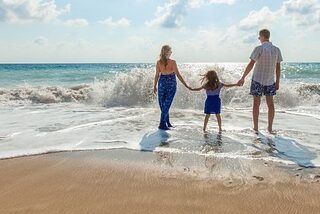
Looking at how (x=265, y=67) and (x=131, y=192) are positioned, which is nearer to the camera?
(x=131, y=192)

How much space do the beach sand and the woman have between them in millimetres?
2908

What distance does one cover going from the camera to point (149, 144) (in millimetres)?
6496

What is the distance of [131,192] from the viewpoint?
417cm

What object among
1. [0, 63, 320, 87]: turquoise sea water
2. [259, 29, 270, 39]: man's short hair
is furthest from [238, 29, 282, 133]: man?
[0, 63, 320, 87]: turquoise sea water

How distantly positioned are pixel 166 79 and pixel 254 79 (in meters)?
1.74

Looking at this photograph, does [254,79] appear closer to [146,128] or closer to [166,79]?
[166,79]

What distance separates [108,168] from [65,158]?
0.84 meters

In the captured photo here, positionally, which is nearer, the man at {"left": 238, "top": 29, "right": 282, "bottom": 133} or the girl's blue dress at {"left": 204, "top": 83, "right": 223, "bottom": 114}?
the man at {"left": 238, "top": 29, "right": 282, "bottom": 133}

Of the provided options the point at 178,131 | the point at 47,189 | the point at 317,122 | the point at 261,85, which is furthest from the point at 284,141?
the point at 47,189

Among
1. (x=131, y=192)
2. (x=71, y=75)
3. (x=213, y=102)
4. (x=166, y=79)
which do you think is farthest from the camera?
(x=71, y=75)

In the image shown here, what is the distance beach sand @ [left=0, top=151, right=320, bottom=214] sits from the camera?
3764mm

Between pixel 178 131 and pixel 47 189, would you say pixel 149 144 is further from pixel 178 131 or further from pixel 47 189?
pixel 47 189

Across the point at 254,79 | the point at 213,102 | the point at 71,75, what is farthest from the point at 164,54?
the point at 71,75

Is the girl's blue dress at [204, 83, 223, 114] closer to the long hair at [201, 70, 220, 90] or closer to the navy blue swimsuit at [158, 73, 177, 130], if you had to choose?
the long hair at [201, 70, 220, 90]
